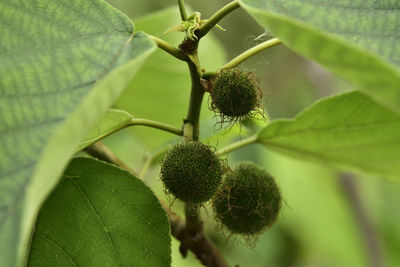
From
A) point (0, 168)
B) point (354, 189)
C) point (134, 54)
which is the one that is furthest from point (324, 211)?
point (0, 168)

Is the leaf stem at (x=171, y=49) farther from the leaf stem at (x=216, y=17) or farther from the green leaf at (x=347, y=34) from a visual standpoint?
the green leaf at (x=347, y=34)

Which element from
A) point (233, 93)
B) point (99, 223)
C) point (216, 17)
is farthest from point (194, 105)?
point (99, 223)

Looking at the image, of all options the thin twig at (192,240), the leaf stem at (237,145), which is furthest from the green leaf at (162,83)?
the thin twig at (192,240)

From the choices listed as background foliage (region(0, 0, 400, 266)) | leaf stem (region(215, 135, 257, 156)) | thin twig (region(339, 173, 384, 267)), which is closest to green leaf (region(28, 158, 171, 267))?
background foliage (region(0, 0, 400, 266))

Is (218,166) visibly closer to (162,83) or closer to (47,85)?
(47,85)

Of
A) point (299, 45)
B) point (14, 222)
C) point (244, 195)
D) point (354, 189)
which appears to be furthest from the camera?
point (354, 189)

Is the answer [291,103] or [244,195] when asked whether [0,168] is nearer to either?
[244,195]
